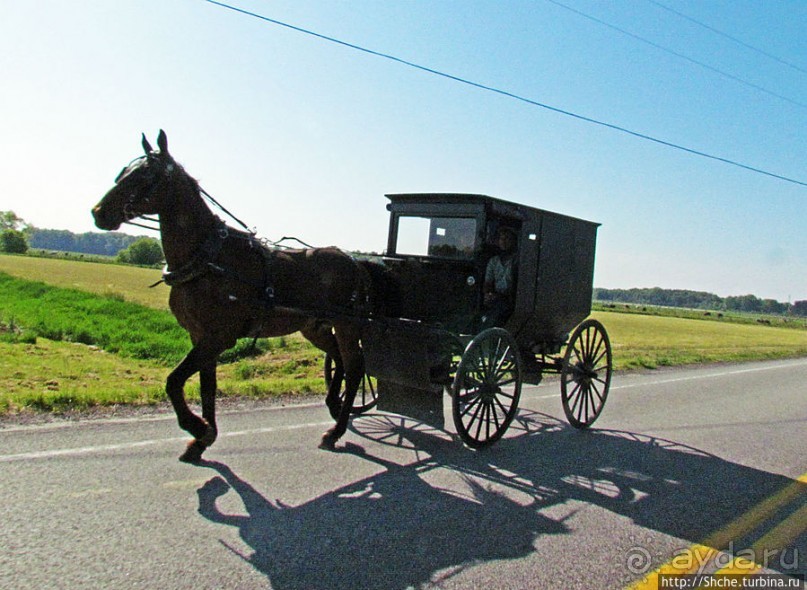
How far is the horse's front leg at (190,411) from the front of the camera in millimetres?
5227

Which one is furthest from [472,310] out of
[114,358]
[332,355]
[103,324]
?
[103,324]

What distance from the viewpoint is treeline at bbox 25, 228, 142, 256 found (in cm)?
12912

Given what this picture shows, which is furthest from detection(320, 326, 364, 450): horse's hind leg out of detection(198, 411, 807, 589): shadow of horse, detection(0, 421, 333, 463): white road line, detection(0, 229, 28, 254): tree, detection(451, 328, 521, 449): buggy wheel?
detection(0, 229, 28, 254): tree

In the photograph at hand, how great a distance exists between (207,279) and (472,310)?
3.04 meters

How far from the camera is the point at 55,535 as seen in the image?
3.68 metres

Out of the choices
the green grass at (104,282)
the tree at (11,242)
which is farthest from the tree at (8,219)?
the green grass at (104,282)

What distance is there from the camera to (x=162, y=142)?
17.0 ft

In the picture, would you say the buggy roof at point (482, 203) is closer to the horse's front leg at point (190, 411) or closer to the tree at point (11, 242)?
the horse's front leg at point (190, 411)

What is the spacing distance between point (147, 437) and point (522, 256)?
4277mm

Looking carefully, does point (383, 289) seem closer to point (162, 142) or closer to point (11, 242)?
point (162, 142)

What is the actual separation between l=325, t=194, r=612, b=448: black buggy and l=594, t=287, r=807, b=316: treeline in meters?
131

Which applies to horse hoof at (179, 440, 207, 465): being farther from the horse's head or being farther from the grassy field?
the grassy field

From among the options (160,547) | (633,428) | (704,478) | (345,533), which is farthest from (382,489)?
(633,428)

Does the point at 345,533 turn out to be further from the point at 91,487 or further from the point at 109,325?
the point at 109,325
